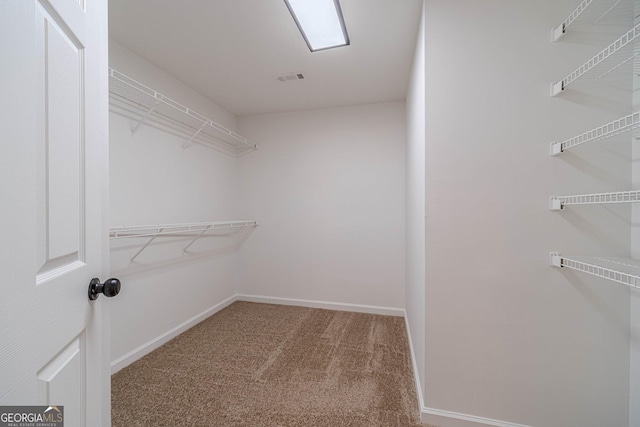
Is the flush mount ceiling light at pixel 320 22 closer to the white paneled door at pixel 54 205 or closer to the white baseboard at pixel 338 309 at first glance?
the white paneled door at pixel 54 205

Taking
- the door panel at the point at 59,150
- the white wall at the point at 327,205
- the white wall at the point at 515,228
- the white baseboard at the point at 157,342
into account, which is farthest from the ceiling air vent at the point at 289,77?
the white baseboard at the point at 157,342

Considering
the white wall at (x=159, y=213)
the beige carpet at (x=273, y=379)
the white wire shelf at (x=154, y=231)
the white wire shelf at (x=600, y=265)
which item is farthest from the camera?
the white wall at (x=159, y=213)

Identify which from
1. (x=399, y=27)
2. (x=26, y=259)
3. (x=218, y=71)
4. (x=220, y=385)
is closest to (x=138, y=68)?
(x=218, y=71)

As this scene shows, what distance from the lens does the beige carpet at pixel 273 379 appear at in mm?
1473

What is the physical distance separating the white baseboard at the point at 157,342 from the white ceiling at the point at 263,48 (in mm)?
2355

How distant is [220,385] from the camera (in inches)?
67.9

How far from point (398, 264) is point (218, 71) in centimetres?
266

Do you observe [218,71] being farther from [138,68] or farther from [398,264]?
[398,264]

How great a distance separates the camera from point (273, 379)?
5.86 ft

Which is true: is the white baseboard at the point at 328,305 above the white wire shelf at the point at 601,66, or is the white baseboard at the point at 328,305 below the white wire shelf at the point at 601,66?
below

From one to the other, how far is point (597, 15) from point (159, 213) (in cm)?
306

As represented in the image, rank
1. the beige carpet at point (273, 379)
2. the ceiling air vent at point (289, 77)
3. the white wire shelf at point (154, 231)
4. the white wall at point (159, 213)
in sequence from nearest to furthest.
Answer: the beige carpet at point (273, 379), the white wire shelf at point (154, 231), the white wall at point (159, 213), the ceiling air vent at point (289, 77)

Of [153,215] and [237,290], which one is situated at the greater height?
[153,215]

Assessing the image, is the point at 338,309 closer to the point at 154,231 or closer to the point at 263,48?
the point at 154,231
